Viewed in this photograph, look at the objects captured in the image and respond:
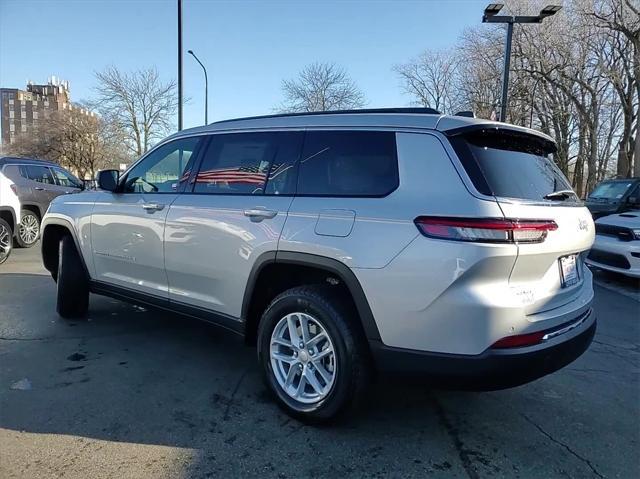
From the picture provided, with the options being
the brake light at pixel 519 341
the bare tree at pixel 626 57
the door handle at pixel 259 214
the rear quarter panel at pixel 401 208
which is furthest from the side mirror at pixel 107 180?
the bare tree at pixel 626 57

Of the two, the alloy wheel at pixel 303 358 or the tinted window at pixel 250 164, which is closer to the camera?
the alloy wheel at pixel 303 358

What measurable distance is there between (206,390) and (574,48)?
26217 millimetres

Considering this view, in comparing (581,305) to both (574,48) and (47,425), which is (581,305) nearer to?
(47,425)

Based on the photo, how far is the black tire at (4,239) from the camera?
802 centimetres

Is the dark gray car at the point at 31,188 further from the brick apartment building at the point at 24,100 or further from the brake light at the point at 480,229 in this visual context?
the brick apartment building at the point at 24,100

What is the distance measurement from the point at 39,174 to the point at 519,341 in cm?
1140

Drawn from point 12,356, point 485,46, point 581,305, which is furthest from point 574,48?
point 12,356

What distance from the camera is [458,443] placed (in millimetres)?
2869

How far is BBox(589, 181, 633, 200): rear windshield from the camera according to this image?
32.8 feet

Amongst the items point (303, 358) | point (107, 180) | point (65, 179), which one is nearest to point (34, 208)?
point (65, 179)

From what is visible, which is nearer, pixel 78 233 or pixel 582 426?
pixel 582 426

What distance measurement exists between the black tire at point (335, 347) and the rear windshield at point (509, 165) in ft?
3.40

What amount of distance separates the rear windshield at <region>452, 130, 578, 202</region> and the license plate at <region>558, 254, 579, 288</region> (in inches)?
14.4

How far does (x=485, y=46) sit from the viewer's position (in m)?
26.6
